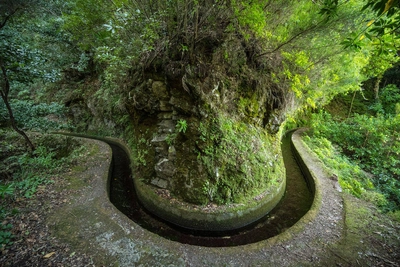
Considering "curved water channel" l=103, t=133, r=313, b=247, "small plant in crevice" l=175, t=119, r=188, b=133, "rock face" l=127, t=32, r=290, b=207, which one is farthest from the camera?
→ "small plant in crevice" l=175, t=119, r=188, b=133

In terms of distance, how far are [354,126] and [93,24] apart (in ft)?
45.2

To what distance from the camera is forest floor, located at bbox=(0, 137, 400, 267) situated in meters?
3.37

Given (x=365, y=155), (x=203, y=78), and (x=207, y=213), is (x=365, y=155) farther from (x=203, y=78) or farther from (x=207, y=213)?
(x=203, y=78)

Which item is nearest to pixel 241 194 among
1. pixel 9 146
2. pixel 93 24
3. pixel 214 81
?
pixel 214 81

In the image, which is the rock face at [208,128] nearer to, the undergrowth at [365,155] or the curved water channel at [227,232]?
the curved water channel at [227,232]

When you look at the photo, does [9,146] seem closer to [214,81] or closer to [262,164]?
[214,81]

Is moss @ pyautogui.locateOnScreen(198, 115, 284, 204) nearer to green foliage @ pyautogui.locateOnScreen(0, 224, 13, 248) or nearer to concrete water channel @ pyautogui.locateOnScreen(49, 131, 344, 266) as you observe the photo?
concrete water channel @ pyautogui.locateOnScreen(49, 131, 344, 266)

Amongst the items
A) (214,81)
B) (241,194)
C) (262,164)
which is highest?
(214,81)

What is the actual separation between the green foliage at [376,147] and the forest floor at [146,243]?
196 cm

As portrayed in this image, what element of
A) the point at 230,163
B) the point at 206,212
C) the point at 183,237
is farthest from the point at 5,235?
the point at 230,163

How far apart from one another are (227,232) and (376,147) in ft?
29.8

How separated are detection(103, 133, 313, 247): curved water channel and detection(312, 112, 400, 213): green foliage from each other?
1802 millimetres

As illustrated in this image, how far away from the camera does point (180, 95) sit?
5.95m

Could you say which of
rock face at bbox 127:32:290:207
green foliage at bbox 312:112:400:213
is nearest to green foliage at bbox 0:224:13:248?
rock face at bbox 127:32:290:207
